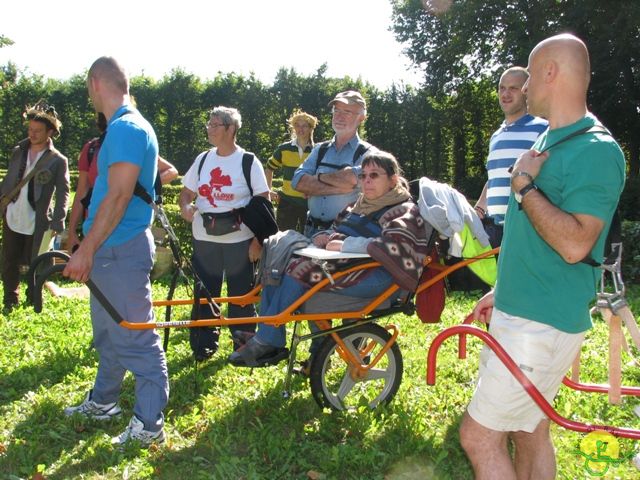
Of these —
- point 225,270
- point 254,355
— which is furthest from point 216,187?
point 254,355

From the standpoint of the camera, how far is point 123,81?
12.7ft

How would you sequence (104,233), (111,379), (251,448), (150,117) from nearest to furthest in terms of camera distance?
(104,233) → (251,448) → (111,379) → (150,117)

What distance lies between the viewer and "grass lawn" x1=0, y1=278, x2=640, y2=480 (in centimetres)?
357

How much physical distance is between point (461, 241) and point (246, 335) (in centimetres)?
165

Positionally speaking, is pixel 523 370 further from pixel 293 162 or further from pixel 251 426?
pixel 293 162

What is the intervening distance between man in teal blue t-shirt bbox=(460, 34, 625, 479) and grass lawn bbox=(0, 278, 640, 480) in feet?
3.90

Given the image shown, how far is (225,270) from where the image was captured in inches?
215

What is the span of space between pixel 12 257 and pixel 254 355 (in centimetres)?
431

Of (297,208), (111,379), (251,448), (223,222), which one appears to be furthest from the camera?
(297,208)

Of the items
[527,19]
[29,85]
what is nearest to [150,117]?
[29,85]

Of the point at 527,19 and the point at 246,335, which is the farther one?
the point at 527,19

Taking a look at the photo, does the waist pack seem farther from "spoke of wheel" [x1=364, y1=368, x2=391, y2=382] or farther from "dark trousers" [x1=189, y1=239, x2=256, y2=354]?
"spoke of wheel" [x1=364, y1=368, x2=391, y2=382]

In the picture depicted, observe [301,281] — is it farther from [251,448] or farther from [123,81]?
[123,81]

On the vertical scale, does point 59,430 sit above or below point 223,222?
below
